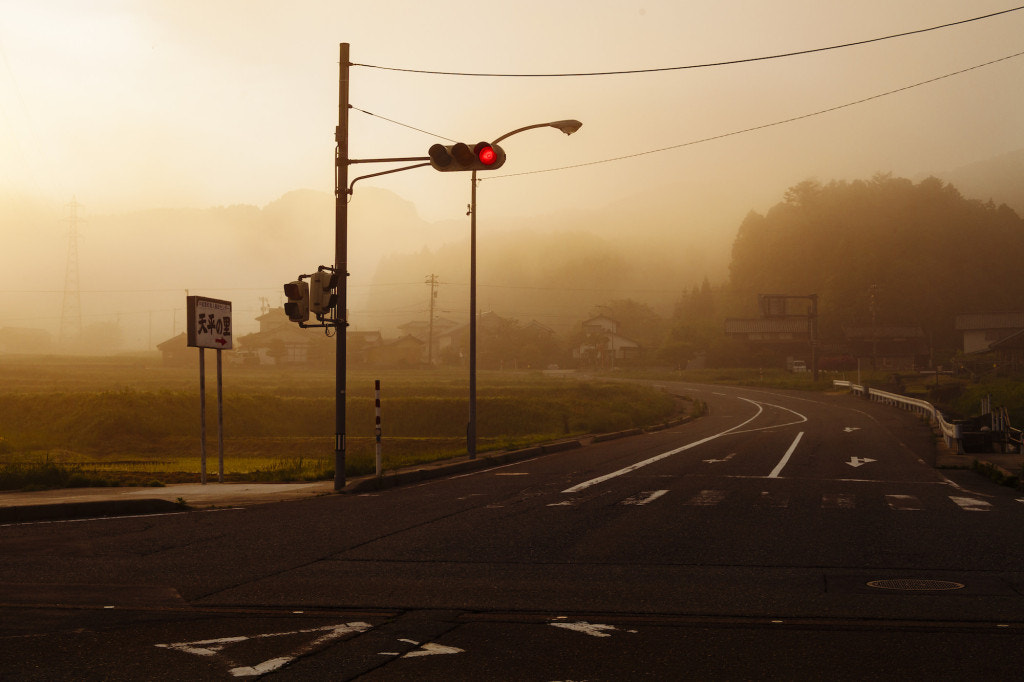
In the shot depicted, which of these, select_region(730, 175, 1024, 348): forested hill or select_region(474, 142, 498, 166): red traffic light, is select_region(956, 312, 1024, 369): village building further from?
select_region(474, 142, 498, 166): red traffic light

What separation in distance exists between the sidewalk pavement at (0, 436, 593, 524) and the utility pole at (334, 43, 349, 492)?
0.99 meters

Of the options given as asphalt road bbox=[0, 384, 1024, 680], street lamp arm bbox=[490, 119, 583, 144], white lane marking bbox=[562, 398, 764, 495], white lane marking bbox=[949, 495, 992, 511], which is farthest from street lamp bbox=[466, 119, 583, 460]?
white lane marking bbox=[949, 495, 992, 511]

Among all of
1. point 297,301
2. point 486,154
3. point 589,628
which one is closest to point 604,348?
point 297,301

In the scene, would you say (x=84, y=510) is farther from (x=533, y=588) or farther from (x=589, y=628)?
(x=589, y=628)

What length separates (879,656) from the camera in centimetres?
543

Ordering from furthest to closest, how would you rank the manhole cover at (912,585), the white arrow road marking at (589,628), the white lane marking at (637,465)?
the white lane marking at (637,465) → the manhole cover at (912,585) → the white arrow road marking at (589,628)

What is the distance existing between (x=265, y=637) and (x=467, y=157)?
1058cm

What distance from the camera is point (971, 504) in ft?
44.0

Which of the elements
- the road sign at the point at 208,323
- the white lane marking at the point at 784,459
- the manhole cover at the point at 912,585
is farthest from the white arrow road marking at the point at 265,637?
the white lane marking at the point at 784,459

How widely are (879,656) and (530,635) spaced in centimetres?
211

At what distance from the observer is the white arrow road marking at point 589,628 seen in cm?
602

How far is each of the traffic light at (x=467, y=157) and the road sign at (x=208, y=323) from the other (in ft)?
16.2

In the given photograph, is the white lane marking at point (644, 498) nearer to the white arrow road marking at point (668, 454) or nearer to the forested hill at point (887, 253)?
the white arrow road marking at point (668, 454)

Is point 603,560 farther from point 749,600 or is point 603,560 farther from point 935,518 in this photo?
point 935,518
